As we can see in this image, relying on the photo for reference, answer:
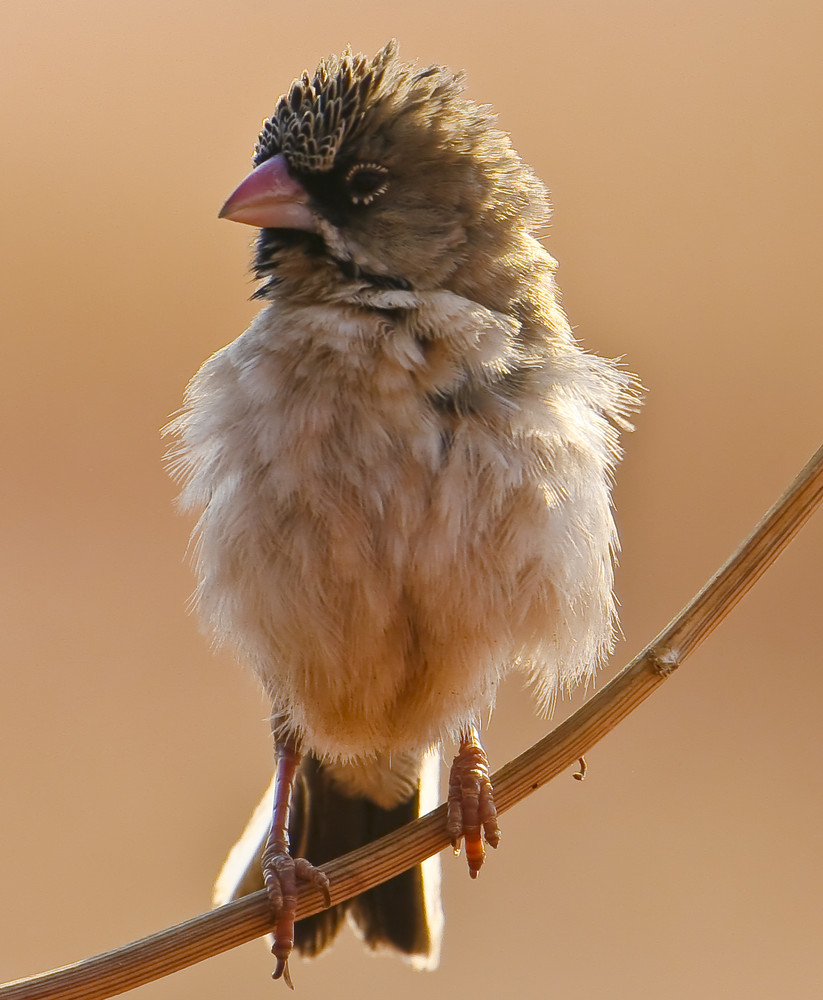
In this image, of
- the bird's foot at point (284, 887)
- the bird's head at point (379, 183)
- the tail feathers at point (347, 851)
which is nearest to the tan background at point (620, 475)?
the tail feathers at point (347, 851)

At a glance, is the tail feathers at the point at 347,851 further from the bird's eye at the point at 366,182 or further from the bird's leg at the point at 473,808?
the bird's eye at the point at 366,182

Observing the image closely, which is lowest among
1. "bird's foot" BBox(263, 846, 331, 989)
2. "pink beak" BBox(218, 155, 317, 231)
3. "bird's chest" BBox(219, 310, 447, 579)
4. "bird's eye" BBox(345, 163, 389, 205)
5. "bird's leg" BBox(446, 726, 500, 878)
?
"bird's foot" BBox(263, 846, 331, 989)

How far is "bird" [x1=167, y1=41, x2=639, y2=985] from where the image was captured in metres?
1.92

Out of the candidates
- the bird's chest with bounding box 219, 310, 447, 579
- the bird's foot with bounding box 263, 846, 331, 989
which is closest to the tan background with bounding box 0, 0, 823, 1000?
the bird's foot with bounding box 263, 846, 331, 989

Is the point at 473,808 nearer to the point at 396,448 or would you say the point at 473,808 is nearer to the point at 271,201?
the point at 396,448

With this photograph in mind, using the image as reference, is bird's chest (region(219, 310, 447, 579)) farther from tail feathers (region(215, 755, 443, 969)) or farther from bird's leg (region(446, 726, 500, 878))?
tail feathers (region(215, 755, 443, 969))

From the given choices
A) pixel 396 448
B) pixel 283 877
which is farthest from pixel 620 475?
pixel 283 877

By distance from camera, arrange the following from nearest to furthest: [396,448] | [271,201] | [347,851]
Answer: [396,448], [271,201], [347,851]

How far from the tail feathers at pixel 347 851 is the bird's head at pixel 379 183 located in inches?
46.2

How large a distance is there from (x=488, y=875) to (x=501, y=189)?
2.46 meters

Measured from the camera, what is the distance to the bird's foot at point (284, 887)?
1874 millimetres

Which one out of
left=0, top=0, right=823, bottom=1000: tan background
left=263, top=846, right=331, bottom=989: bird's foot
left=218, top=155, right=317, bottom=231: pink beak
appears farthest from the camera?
left=0, top=0, right=823, bottom=1000: tan background

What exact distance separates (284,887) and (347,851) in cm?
60

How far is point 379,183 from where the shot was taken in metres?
2.13
